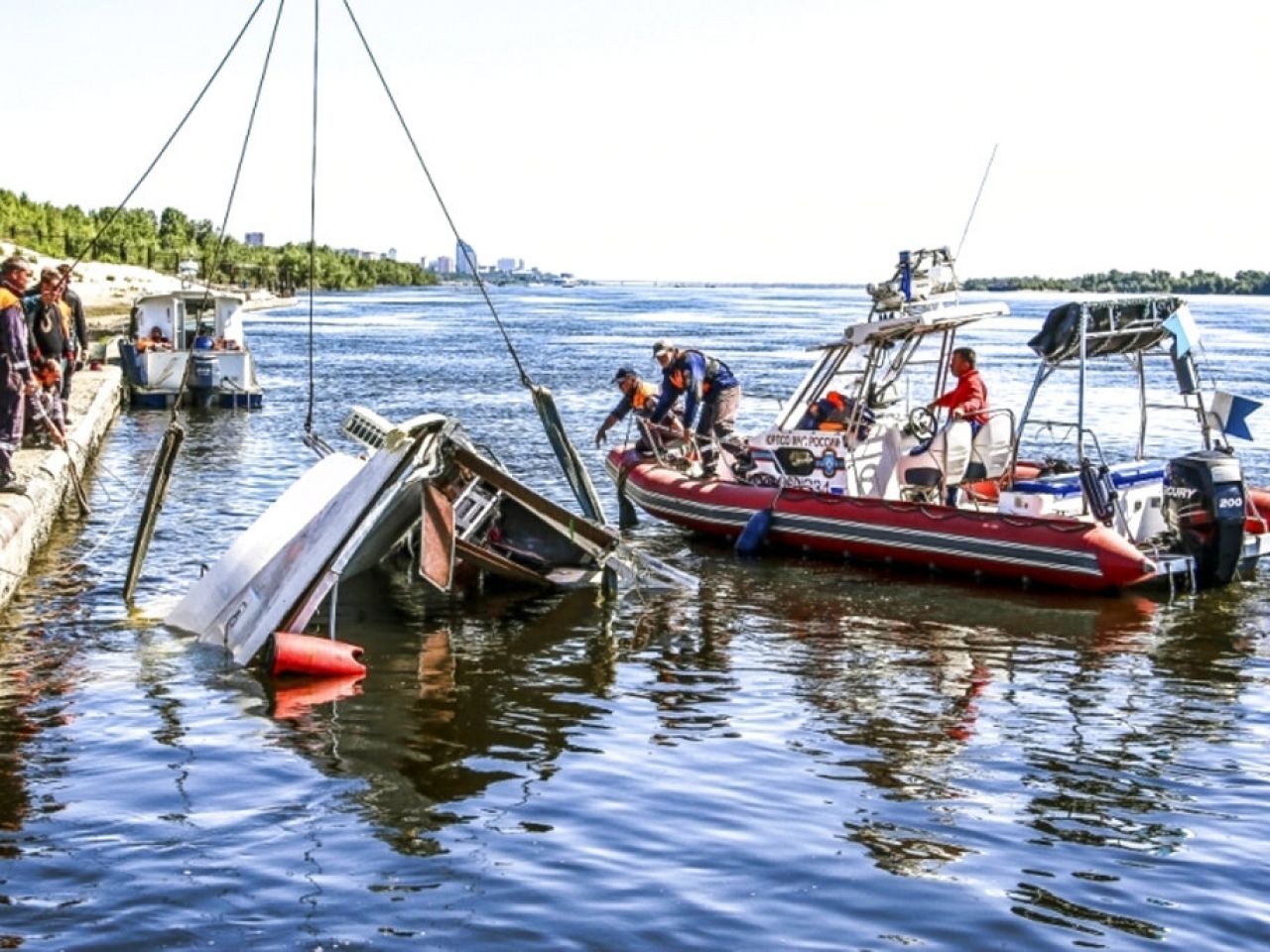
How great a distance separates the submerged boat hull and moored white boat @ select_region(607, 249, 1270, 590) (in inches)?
0.7

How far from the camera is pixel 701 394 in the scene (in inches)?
788

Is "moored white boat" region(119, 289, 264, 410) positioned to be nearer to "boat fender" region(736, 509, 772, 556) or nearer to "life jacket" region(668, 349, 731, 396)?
"life jacket" region(668, 349, 731, 396)

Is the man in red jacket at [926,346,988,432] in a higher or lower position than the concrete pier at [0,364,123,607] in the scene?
higher

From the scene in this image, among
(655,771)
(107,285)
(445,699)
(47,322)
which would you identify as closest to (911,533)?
(445,699)

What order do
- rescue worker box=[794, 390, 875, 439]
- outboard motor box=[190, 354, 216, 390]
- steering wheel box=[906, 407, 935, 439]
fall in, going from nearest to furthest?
steering wheel box=[906, 407, 935, 439], rescue worker box=[794, 390, 875, 439], outboard motor box=[190, 354, 216, 390]

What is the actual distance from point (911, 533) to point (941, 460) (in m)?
1.09

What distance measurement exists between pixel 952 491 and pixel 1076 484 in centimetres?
138

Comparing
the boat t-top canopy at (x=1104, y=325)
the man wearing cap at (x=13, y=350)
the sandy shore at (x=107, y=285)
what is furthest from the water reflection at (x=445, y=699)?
the sandy shore at (x=107, y=285)

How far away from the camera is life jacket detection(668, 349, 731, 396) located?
19.4m

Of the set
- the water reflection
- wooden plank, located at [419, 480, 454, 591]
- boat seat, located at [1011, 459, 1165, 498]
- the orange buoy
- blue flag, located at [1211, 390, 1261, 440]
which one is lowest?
the water reflection

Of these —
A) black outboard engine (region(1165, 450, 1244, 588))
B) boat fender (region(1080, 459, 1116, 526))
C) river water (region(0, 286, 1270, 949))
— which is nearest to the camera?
river water (region(0, 286, 1270, 949))

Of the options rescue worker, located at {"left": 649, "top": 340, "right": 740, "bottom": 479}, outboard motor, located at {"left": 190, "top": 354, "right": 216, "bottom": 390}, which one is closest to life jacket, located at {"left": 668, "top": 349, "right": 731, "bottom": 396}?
rescue worker, located at {"left": 649, "top": 340, "right": 740, "bottom": 479}

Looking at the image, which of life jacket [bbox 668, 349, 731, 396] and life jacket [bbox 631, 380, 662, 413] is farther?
life jacket [bbox 631, 380, 662, 413]

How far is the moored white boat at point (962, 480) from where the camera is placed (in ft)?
53.0
